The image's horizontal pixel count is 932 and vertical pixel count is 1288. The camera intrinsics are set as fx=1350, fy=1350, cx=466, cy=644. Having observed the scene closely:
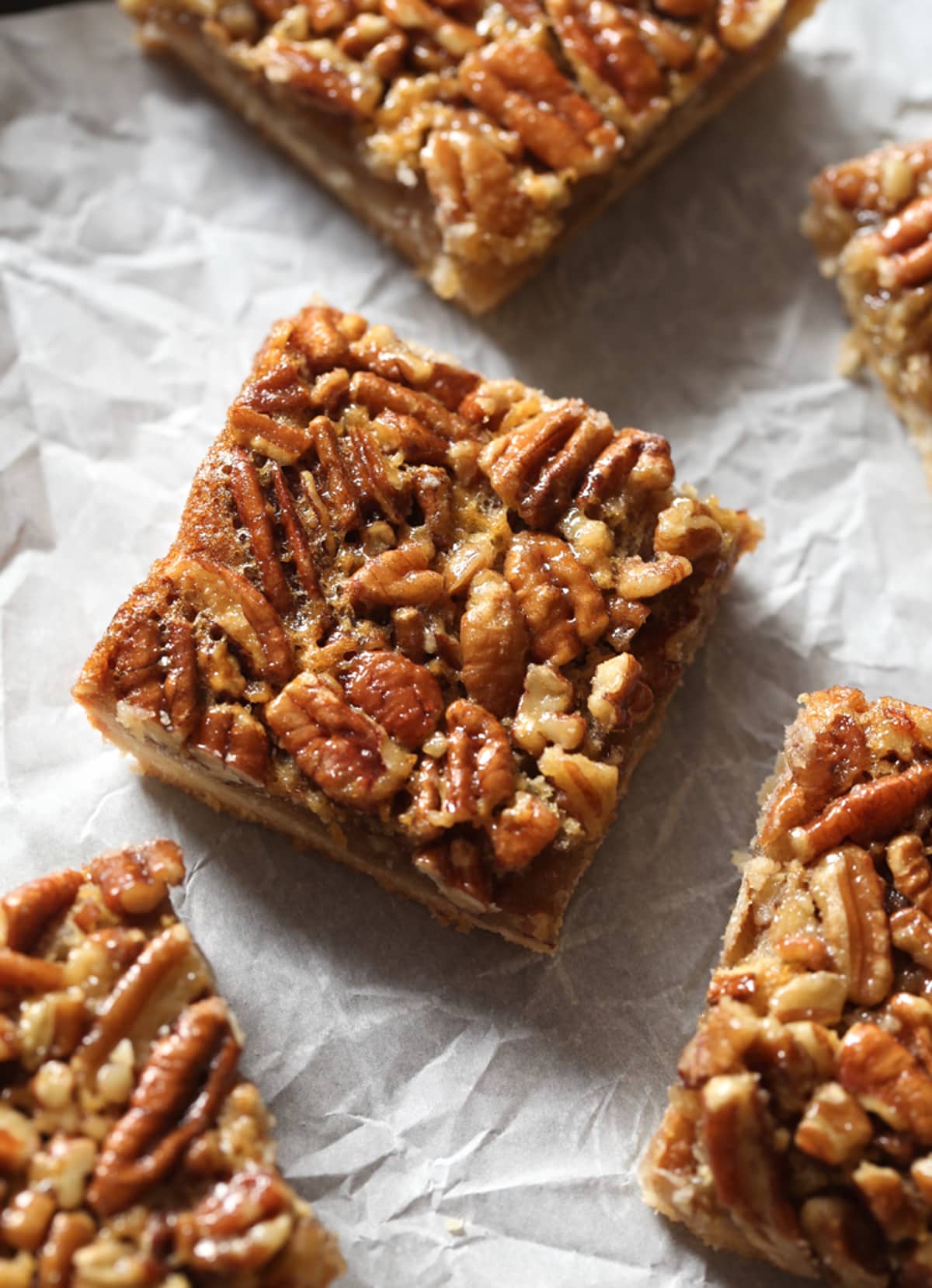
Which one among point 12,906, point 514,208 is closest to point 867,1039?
point 12,906

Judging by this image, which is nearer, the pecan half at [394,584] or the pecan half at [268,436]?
the pecan half at [394,584]

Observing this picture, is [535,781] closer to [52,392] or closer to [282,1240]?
[282,1240]

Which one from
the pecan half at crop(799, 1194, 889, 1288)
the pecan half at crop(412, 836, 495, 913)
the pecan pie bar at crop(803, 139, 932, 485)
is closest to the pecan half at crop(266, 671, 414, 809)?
the pecan half at crop(412, 836, 495, 913)

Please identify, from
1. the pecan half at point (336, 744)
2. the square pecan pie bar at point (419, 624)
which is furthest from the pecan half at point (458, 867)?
the pecan half at point (336, 744)

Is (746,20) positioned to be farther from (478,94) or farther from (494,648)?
(494,648)

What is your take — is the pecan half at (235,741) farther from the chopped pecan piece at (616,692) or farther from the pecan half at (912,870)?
the pecan half at (912,870)

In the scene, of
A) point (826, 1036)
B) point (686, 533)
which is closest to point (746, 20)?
point (686, 533)
